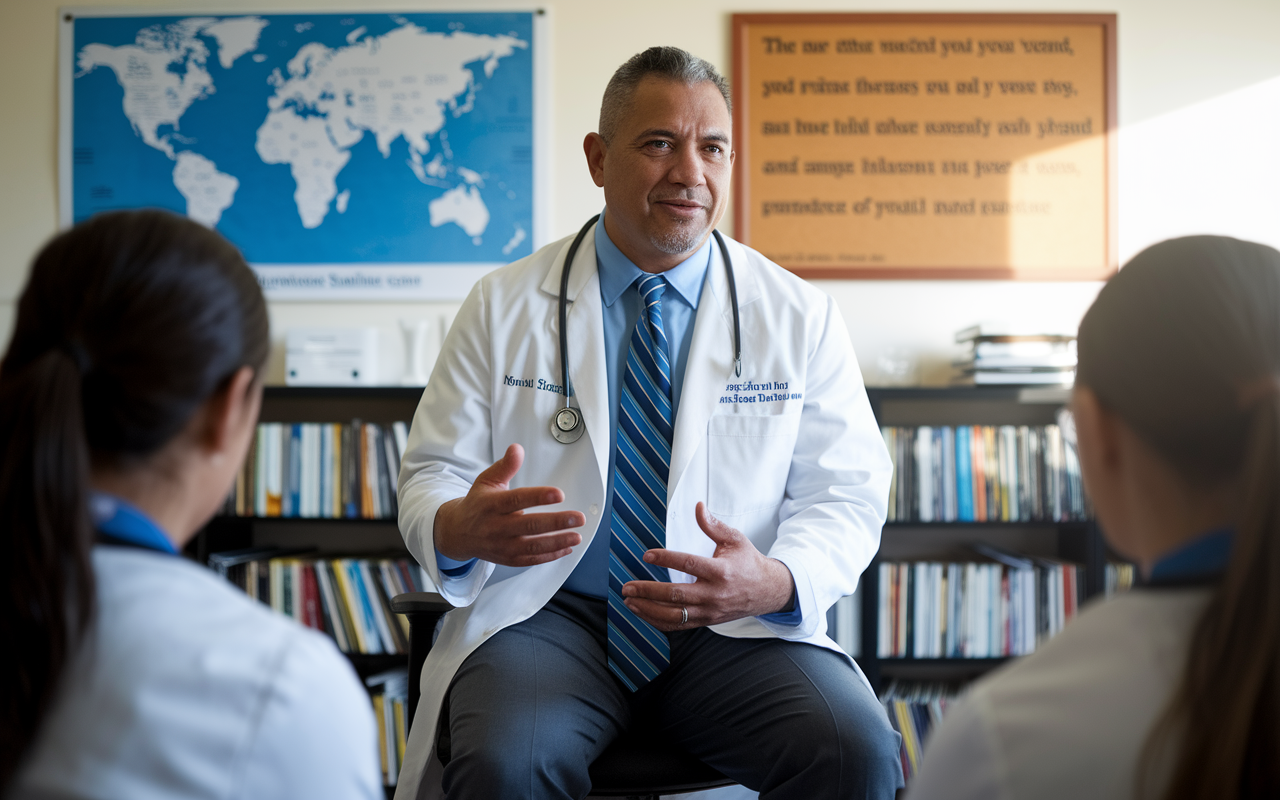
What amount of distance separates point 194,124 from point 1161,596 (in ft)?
9.27

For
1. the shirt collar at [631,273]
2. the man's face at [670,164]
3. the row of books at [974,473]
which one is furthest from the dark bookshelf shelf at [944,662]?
the man's face at [670,164]

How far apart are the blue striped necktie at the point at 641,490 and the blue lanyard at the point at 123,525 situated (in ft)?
2.75

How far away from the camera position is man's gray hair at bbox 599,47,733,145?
1590 millimetres

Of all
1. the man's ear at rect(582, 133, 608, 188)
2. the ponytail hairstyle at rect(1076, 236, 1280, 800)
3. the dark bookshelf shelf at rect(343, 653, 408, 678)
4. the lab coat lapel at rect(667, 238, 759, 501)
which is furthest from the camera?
the dark bookshelf shelf at rect(343, 653, 408, 678)

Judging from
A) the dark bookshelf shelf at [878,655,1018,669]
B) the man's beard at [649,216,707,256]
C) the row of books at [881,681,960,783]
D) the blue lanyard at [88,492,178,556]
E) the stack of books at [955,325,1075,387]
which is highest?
the man's beard at [649,216,707,256]

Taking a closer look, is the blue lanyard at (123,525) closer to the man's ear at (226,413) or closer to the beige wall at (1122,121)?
the man's ear at (226,413)

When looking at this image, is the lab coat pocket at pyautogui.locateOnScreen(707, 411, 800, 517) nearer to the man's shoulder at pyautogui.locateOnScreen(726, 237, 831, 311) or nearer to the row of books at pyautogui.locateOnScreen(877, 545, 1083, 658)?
the man's shoulder at pyautogui.locateOnScreen(726, 237, 831, 311)

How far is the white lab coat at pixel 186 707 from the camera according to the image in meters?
0.53

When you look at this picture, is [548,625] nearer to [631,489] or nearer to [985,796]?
[631,489]

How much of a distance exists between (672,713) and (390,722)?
1.27 metres

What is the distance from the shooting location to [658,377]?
1.49 m

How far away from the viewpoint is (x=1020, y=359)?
2344 millimetres

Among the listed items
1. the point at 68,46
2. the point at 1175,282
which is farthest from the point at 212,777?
the point at 68,46

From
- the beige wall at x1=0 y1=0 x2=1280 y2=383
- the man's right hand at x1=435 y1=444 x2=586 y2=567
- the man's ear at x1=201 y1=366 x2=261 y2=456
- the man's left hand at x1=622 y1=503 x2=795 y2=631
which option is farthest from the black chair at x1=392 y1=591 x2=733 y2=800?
the beige wall at x1=0 y1=0 x2=1280 y2=383
